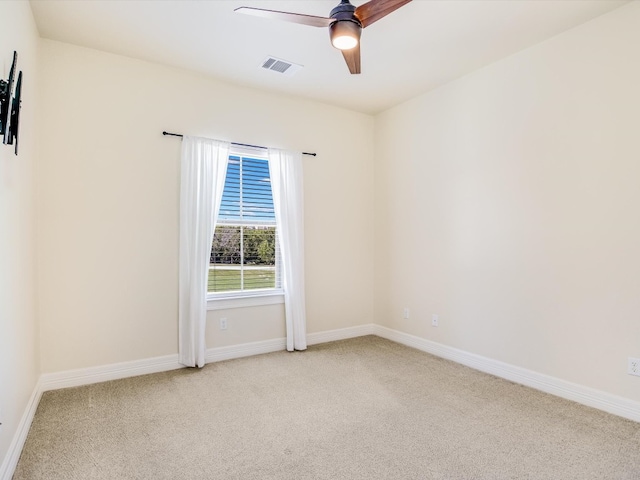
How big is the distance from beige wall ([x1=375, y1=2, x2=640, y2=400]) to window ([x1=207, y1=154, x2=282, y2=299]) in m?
1.59

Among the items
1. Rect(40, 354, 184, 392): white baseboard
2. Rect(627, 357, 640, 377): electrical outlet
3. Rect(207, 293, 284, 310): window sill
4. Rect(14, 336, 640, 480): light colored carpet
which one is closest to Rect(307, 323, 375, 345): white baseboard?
Rect(207, 293, 284, 310): window sill

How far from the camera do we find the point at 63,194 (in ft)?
10.1

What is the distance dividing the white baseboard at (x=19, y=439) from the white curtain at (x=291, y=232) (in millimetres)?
2206

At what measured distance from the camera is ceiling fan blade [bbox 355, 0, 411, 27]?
2.02 metres

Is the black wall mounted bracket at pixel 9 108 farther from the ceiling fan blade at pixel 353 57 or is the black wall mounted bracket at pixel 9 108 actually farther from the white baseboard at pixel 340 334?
the white baseboard at pixel 340 334

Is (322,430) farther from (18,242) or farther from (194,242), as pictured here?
Result: (18,242)

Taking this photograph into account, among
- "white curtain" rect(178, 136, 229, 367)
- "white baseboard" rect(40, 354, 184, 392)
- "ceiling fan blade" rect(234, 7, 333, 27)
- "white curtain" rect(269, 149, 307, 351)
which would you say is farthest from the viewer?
"white curtain" rect(269, 149, 307, 351)

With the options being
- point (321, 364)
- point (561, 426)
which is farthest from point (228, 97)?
point (561, 426)

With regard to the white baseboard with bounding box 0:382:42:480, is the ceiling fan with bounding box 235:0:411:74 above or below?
above

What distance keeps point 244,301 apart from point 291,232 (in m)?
0.89

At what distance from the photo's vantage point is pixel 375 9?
6.83ft

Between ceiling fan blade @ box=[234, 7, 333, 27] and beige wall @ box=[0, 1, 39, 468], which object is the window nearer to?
beige wall @ box=[0, 1, 39, 468]

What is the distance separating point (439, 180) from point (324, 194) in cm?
132

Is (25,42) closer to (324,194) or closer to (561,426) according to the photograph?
(324,194)
